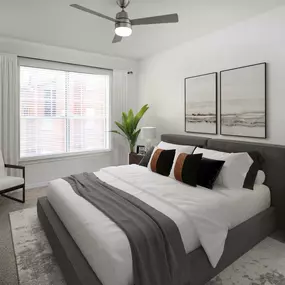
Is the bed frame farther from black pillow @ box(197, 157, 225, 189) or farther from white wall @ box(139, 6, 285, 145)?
black pillow @ box(197, 157, 225, 189)

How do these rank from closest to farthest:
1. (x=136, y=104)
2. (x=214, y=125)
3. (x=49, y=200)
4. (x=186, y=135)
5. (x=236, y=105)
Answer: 1. (x=49, y=200)
2. (x=236, y=105)
3. (x=214, y=125)
4. (x=186, y=135)
5. (x=136, y=104)

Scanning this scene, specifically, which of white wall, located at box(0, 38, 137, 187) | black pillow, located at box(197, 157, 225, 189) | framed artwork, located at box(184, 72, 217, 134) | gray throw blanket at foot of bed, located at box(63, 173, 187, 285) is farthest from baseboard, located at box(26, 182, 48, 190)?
black pillow, located at box(197, 157, 225, 189)

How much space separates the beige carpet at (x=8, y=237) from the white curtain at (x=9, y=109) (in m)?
0.60

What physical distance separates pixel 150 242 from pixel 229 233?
94 centimetres

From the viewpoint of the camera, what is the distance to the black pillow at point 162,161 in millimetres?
3188

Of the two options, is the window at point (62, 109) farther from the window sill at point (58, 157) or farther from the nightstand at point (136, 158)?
the nightstand at point (136, 158)

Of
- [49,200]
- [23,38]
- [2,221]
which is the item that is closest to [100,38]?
[23,38]

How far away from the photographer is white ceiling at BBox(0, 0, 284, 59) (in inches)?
107

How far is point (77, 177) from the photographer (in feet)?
9.95

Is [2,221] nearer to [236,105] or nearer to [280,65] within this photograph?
[236,105]

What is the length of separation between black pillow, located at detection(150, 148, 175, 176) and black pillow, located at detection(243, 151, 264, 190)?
1005 millimetres

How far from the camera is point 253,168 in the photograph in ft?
9.06

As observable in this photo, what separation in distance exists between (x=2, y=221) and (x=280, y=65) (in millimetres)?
4219

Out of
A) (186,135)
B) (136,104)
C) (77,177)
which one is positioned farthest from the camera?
(136,104)
